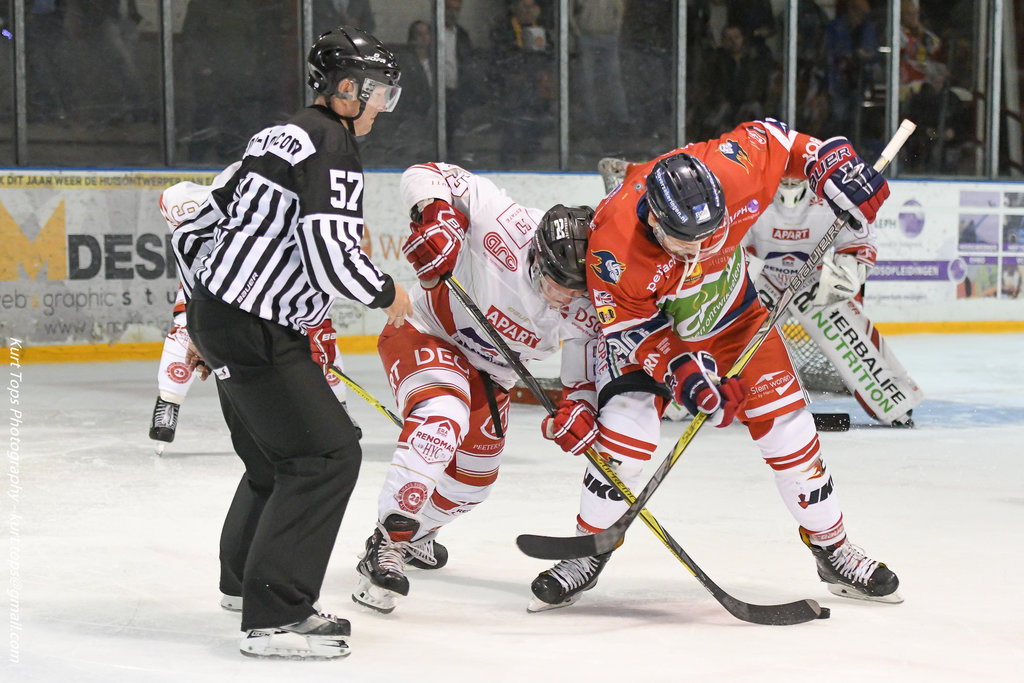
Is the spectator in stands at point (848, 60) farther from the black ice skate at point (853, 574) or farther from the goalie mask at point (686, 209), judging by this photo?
the goalie mask at point (686, 209)

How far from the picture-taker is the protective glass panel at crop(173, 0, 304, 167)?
7.93 metres

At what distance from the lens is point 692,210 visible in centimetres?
228

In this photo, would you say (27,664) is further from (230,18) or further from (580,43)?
(580,43)

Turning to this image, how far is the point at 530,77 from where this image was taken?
8633mm

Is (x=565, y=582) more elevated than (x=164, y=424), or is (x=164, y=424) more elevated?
(x=565, y=582)

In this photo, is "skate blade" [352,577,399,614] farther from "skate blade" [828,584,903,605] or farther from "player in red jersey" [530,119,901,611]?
"skate blade" [828,584,903,605]

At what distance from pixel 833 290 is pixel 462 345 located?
2276 mm

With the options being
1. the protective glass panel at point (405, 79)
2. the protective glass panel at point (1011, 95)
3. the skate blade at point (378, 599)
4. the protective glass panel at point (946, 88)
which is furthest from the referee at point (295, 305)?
the protective glass panel at point (1011, 95)

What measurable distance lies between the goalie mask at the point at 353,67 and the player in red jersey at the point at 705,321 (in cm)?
50

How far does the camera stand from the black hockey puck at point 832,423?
15.8ft

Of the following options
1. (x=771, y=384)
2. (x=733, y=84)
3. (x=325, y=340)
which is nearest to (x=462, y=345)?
(x=771, y=384)

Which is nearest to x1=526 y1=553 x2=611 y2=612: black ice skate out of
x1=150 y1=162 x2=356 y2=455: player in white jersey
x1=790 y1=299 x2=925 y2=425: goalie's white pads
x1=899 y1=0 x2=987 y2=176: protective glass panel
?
x1=150 y1=162 x2=356 y2=455: player in white jersey

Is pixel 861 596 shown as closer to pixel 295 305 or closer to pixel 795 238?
pixel 295 305

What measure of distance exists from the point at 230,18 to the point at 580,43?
2358 mm
